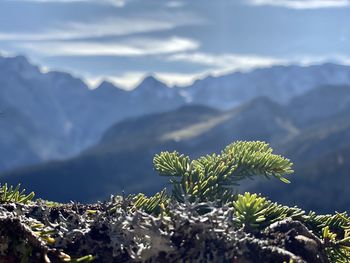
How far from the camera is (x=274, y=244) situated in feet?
14.6

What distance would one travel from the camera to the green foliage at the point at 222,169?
550 cm

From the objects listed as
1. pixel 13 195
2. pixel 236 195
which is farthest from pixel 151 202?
pixel 13 195

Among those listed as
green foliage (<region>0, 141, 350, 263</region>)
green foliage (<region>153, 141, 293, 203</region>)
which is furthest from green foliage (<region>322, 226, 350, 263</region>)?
green foliage (<region>153, 141, 293, 203</region>)

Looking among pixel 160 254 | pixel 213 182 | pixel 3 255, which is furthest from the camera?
pixel 213 182

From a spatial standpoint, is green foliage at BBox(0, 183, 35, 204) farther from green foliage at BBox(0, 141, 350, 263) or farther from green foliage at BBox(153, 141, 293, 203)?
green foliage at BBox(153, 141, 293, 203)

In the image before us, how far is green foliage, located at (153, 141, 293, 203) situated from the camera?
18.1 feet

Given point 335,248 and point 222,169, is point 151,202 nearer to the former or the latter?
point 222,169

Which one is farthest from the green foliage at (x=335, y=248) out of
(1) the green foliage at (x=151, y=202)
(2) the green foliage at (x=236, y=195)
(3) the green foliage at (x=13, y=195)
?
(3) the green foliage at (x=13, y=195)

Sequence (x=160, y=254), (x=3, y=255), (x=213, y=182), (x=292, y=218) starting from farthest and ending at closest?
(x=213, y=182) < (x=292, y=218) < (x=160, y=254) < (x=3, y=255)

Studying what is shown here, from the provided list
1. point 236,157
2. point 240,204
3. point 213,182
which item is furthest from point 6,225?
point 236,157

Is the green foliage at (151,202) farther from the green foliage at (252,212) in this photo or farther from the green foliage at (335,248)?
the green foliage at (335,248)

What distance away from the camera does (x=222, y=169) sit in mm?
5684

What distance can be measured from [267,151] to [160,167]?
1.09 metres

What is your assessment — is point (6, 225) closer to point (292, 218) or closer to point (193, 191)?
point (193, 191)
